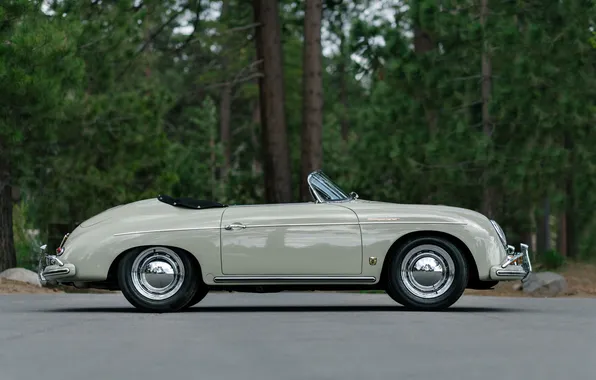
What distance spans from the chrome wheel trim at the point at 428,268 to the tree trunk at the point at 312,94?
1205 centimetres

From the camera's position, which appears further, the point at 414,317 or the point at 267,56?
the point at 267,56

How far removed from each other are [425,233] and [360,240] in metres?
0.69

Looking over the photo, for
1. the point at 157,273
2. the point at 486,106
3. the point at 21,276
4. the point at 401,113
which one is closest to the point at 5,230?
the point at 21,276

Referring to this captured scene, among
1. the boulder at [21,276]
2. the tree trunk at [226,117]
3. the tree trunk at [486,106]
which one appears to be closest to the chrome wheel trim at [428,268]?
the boulder at [21,276]

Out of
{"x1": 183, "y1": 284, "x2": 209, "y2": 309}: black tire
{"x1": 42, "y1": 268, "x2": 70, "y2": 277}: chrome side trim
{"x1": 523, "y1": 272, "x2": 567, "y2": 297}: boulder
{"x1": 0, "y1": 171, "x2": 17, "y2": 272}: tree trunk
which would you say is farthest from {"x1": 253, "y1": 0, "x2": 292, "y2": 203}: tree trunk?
{"x1": 42, "y1": 268, "x2": 70, "y2": 277}: chrome side trim

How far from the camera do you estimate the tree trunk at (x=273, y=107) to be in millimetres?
24688

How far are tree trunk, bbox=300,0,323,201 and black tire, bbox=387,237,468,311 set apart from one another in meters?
12.0

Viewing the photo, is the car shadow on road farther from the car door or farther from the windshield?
the windshield

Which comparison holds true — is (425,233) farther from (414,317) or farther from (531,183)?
(531,183)

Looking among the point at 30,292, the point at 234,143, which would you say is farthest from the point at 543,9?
the point at 234,143

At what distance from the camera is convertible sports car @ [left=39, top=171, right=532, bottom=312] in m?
12.6

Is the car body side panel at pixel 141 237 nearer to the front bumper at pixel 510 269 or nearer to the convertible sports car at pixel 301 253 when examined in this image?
the convertible sports car at pixel 301 253

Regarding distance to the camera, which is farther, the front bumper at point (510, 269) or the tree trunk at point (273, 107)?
the tree trunk at point (273, 107)

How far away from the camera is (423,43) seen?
1182 inches
